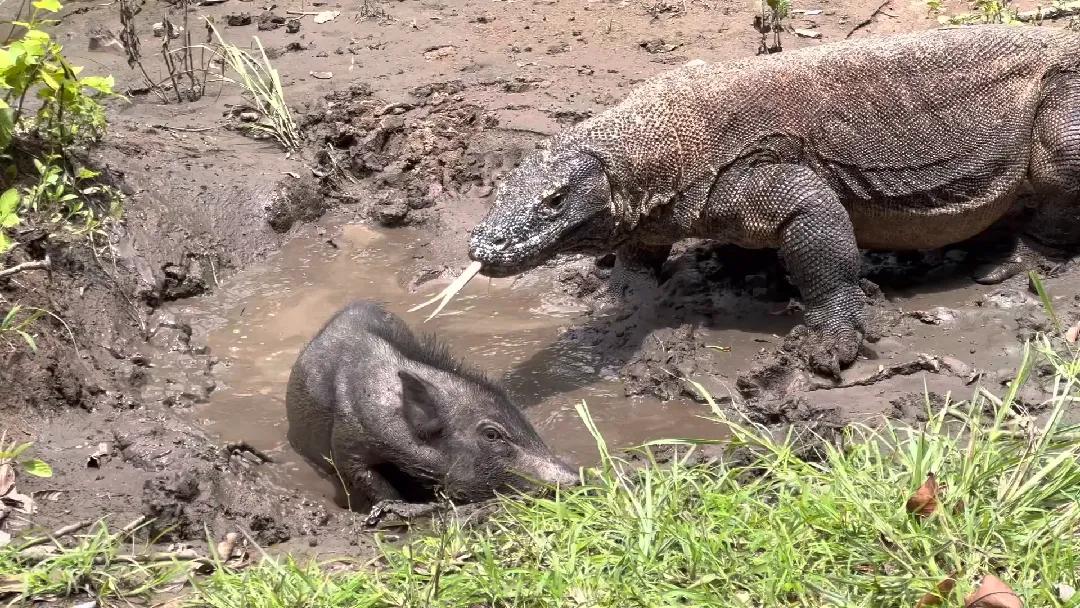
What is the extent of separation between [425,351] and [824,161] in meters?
2.75

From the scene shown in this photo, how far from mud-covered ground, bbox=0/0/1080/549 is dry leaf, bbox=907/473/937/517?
1.63 metres

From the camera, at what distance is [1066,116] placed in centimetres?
707

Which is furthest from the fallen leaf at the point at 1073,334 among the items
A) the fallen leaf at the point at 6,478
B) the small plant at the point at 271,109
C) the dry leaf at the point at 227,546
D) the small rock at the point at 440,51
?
the small rock at the point at 440,51

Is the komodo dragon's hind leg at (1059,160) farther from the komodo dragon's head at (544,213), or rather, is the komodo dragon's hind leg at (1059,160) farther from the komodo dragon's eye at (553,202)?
the komodo dragon's eye at (553,202)

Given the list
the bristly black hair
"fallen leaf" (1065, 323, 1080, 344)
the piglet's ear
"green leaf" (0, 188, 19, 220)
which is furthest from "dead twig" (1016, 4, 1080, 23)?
"green leaf" (0, 188, 19, 220)

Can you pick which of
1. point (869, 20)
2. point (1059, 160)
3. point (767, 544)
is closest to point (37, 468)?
point (767, 544)

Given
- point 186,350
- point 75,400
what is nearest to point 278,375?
point 186,350

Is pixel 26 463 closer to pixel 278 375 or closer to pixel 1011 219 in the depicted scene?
pixel 278 375

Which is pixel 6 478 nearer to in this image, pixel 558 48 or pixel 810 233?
pixel 810 233

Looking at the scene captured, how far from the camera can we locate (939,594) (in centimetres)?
366

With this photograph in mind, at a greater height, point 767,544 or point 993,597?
point 993,597

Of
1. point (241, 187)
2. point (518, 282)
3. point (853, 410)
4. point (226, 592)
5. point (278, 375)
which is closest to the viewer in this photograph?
point (226, 592)

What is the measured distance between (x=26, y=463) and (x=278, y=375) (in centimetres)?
267

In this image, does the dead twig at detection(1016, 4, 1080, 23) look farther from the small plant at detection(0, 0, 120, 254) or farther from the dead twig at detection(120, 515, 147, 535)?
the dead twig at detection(120, 515, 147, 535)
